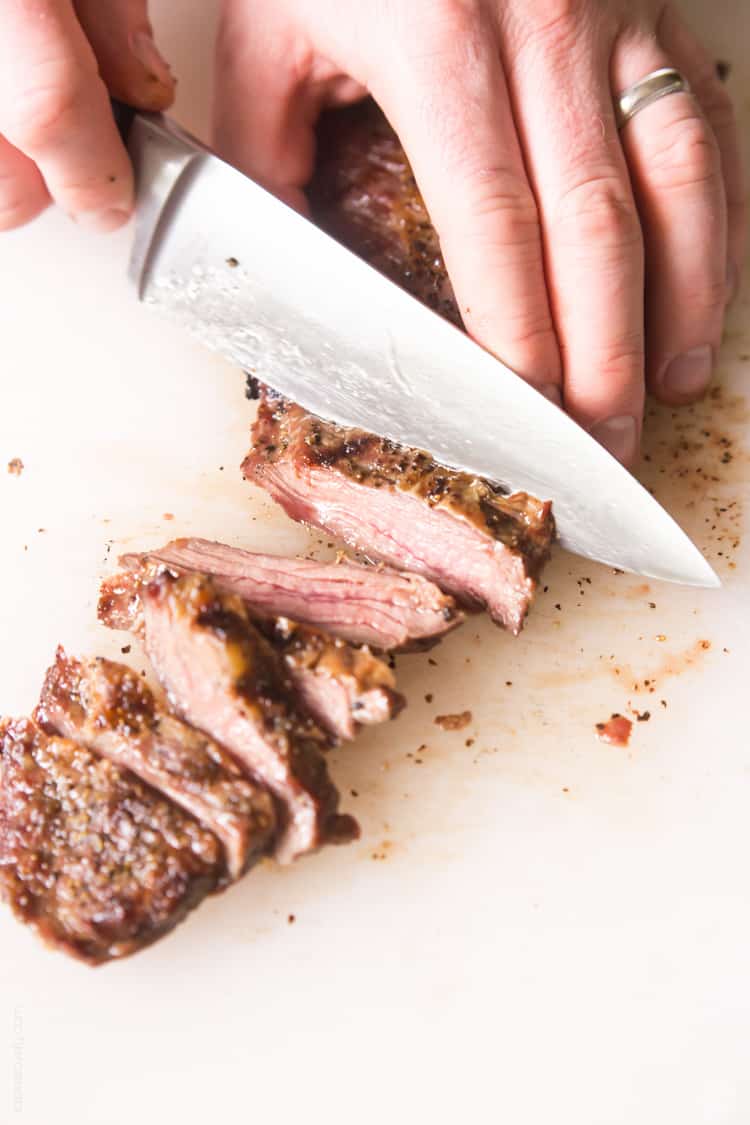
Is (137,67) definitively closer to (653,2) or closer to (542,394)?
(542,394)

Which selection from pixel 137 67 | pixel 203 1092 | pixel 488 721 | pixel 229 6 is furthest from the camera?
pixel 229 6

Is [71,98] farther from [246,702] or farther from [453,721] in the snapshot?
[453,721]

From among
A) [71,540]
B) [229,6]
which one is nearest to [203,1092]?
[71,540]

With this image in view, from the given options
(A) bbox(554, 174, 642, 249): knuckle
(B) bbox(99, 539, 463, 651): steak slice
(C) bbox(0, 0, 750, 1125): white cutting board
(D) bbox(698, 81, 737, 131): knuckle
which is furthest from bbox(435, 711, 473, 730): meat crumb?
(D) bbox(698, 81, 737, 131): knuckle

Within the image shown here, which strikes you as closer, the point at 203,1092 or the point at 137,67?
the point at 203,1092

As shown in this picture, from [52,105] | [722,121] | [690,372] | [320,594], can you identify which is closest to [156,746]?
[320,594]

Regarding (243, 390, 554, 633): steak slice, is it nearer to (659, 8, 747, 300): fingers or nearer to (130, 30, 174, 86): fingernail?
(130, 30, 174, 86): fingernail
